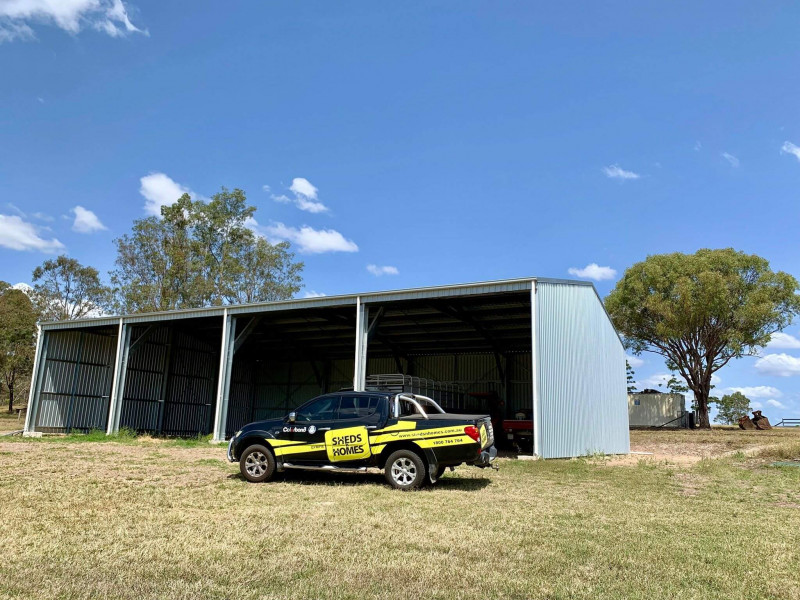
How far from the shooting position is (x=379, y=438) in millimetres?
10172

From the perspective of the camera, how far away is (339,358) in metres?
33.7

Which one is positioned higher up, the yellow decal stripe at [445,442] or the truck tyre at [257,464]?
the yellow decal stripe at [445,442]

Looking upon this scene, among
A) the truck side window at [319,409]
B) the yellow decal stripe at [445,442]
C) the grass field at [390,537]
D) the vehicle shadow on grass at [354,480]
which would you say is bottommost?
the grass field at [390,537]

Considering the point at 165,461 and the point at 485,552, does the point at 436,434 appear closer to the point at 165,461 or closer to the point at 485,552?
the point at 485,552

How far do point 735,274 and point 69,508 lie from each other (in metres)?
38.0

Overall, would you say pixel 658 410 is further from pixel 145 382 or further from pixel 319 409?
pixel 319 409

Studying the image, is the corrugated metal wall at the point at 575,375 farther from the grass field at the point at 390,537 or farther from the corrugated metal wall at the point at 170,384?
the corrugated metal wall at the point at 170,384

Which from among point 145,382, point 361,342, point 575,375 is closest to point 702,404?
point 575,375

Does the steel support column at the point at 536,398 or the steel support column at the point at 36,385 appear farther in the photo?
the steel support column at the point at 36,385

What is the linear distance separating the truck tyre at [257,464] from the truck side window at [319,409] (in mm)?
828

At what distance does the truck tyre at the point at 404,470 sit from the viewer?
9789 millimetres

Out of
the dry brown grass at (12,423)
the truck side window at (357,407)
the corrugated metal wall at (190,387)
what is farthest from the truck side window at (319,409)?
the dry brown grass at (12,423)

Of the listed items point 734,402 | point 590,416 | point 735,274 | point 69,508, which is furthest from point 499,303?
point 734,402

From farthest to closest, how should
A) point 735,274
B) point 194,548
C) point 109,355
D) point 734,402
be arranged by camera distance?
point 734,402 < point 735,274 < point 109,355 < point 194,548
